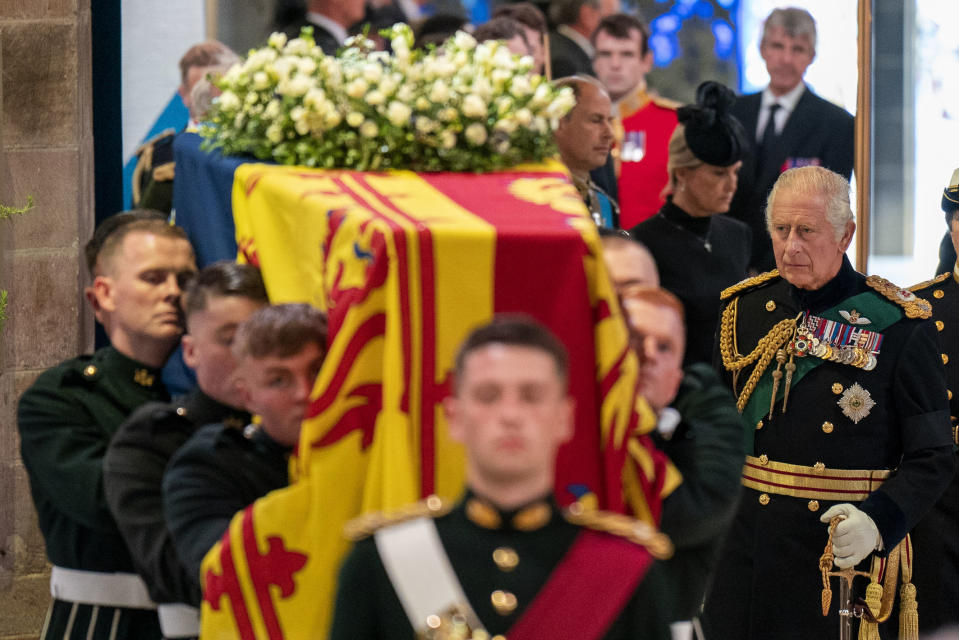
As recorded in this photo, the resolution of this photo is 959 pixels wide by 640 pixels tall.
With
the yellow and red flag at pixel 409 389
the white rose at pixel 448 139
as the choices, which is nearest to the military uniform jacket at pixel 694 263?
the white rose at pixel 448 139

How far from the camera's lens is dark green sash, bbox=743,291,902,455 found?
12.9 ft

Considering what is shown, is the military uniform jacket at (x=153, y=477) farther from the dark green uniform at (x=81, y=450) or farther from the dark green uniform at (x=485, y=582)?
the dark green uniform at (x=485, y=582)

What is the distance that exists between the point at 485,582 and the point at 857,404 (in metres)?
2.01

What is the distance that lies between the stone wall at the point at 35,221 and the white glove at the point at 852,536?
3.14 metres

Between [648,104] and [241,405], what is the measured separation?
151 inches

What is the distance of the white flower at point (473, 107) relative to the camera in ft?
9.45

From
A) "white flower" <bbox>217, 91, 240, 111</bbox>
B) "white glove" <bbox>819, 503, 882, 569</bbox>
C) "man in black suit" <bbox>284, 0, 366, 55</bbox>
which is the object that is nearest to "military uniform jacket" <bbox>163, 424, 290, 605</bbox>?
"white flower" <bbox>217, 91, 240, 111</bbox>

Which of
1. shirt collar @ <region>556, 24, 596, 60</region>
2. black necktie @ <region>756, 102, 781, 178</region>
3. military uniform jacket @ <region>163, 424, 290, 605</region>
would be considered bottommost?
military uniform jacket @ <region>163, 424, 290, 605</region>

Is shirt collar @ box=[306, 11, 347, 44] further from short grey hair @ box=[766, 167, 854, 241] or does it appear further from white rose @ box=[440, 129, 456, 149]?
white rose @ box=[440, 129, 456, 149]

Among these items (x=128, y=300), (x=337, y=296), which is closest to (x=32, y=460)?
(x=128, y=300)

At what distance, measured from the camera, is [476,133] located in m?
2.88

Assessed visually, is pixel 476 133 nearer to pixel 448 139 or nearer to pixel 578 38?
pixel 448 139

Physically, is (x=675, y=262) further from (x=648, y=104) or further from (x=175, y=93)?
(x=175, y=93)

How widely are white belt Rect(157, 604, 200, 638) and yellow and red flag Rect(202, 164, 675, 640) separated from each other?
1.03 feet
